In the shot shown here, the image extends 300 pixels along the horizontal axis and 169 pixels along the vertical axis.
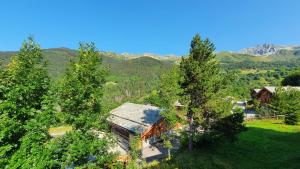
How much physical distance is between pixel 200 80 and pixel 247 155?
11.2 metres

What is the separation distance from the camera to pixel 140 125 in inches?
1570

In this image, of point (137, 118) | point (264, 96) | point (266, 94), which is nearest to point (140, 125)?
point (137, 118)

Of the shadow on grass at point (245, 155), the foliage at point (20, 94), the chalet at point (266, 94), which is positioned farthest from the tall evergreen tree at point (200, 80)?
the chalet at point (266, 94)

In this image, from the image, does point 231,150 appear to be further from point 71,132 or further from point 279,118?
point 279,118

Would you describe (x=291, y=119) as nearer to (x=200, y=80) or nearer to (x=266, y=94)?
(x=266, y=94)

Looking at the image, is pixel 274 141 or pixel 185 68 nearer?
pixel 185 68

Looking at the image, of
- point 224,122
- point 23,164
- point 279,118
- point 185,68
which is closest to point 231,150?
point 224,122

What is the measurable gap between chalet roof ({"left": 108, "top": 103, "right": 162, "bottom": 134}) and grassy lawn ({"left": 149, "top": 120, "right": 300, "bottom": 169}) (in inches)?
392

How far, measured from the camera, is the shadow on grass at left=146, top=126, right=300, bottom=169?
25.6 metres

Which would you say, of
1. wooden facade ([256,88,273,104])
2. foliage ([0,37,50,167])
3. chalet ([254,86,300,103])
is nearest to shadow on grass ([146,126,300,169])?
foliage ([0,37,50,167])

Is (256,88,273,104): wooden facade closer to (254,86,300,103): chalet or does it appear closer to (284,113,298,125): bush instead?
(254,86,300,103): chalet

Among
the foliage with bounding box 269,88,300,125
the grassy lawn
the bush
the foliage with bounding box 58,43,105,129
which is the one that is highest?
the foliage with bounding box 58,43,105,129

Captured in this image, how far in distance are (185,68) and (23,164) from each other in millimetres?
21373

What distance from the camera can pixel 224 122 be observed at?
1167 inches
